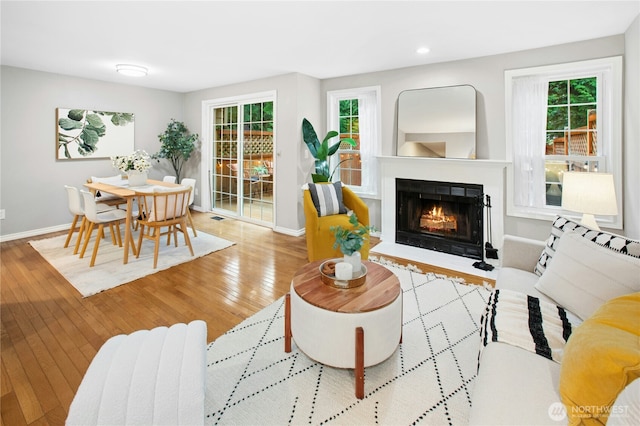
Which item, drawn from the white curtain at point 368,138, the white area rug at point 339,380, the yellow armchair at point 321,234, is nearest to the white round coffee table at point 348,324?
the white area rug at point 339,380

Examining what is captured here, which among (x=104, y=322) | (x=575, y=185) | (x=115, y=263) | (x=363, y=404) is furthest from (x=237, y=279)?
(x=575, y=185)

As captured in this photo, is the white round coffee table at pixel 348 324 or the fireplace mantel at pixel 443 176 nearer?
the white round coffee table at pixel 348 324

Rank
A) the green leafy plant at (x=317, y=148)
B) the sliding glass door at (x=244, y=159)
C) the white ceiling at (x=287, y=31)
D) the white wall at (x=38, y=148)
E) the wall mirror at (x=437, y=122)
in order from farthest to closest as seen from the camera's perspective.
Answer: the sliding glass door at (x=244, y=159), the green leafy plant at (x=317, y=148), the white wall at (x=38, y=148), the wall mirror at (x=437, y=122), the white ceiling at (x=287, y=31)

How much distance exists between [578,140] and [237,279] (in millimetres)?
3986

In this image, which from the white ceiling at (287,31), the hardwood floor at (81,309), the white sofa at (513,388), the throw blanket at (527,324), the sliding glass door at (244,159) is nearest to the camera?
the white sofa at (513,388)

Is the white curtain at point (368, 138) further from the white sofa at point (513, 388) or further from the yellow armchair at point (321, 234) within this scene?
the white sofa at point (513, 388)

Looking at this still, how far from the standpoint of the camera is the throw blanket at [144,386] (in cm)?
107

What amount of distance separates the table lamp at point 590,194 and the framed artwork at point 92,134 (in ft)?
21.2

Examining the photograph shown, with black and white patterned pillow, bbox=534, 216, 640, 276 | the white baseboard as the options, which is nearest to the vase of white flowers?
the white baseboard

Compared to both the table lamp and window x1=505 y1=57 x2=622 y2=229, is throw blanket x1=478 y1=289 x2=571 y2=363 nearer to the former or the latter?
the table lamp

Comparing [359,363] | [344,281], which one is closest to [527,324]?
[359,363]

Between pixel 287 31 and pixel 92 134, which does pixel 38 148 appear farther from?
pixel 287 31

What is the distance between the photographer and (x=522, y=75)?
3.66m

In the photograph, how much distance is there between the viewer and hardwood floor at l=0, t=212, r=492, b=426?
72.3 inches
